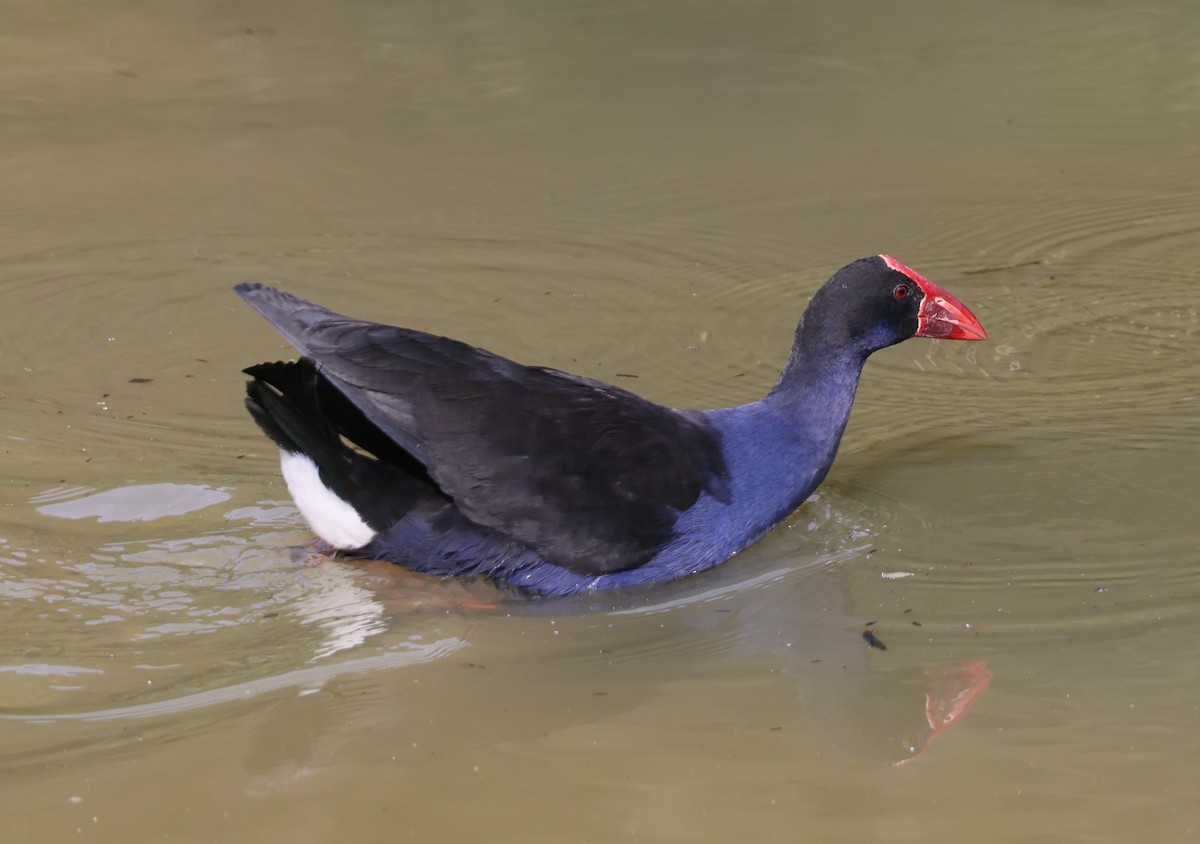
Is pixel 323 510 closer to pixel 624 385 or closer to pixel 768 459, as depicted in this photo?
pixel 768 459

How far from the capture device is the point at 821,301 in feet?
14.8

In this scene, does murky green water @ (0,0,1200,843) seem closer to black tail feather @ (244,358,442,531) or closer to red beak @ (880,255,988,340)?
black tail feather @ (244,358,442,531)

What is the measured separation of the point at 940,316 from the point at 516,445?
1408mm

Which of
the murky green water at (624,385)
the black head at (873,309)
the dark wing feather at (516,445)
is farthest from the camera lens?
the black head at (873,309)

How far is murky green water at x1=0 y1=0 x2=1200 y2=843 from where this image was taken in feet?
9.96

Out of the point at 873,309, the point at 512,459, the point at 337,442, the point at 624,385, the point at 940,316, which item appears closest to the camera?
the point at 512,459

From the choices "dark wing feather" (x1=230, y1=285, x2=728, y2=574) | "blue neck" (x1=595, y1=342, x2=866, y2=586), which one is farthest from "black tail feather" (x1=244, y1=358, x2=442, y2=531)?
"blue neck" (x1=595, y1=342, x2=866, y2=586)

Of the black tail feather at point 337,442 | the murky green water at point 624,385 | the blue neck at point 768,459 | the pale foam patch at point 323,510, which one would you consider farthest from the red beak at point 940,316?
the pale foam patch at point 323,510

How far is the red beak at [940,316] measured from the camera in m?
4.57

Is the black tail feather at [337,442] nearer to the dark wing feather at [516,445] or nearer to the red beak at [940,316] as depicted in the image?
the dark wing feather at [516,445]

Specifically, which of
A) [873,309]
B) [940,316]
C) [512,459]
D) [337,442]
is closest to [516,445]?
[512,459]

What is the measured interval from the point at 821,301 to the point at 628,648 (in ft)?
4.37

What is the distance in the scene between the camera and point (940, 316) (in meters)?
4.61

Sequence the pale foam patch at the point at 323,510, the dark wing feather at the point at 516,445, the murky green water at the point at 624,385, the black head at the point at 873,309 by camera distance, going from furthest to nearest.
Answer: the black head at the point at 873,309 → the pale foam patch at the point at 323,510 → the dark wing feather at the point at 516,445 → the murky green water at the point at 624,385
